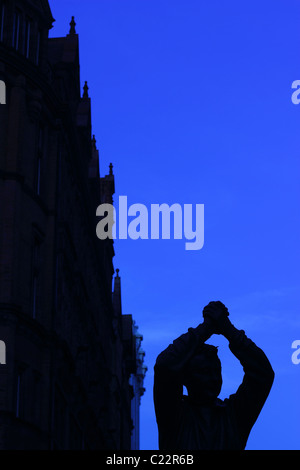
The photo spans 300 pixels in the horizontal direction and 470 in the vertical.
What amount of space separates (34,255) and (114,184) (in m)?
37.4

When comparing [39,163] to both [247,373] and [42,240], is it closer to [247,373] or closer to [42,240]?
[42,240]

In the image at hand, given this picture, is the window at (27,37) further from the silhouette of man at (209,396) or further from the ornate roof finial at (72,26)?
the silhouette of man at (209,396)

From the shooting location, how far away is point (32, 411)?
34.3 meters

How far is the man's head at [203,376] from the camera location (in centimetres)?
723

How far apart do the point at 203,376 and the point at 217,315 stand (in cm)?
48

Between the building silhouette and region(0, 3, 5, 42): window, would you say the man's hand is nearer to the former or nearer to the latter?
the building silhouette

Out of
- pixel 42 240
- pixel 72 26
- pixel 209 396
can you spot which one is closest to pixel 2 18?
pixel 42 240

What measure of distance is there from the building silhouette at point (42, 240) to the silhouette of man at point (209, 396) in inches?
942

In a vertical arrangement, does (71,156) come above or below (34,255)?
above

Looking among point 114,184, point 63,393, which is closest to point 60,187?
point 63,393

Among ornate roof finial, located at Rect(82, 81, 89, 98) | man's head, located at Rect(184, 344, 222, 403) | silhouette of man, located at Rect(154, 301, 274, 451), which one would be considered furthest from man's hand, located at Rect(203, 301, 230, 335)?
ornate roof finial, located at Rect(82, 81, 89, 98)

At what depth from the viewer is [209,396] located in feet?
23.9
